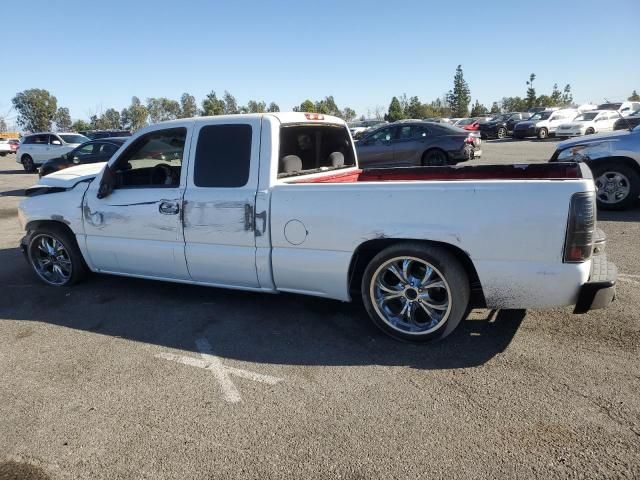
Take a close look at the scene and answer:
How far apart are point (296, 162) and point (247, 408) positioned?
7.56 ft

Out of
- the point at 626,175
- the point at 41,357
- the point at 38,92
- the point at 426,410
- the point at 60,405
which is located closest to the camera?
the point at 426,410

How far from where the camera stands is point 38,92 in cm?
6856

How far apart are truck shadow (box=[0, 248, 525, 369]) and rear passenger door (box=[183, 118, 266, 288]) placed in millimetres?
417

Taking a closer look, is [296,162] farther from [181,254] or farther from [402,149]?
[402,149]

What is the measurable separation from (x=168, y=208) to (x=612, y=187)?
23.6 feet

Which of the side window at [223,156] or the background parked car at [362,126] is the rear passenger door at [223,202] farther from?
the background parked car at [362,126]

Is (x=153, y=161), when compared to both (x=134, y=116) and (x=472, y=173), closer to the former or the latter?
(x=472, y=173)

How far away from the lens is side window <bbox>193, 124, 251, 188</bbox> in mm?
4078

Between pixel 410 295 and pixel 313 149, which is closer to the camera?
pixel 410 295

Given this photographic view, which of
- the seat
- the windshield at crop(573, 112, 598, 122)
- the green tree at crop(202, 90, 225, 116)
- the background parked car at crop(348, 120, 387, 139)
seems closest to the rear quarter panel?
the seat

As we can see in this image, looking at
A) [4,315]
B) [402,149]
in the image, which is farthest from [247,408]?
[402,149]

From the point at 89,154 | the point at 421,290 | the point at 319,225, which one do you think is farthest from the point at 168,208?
the point at 89,154

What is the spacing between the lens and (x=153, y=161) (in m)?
4.75

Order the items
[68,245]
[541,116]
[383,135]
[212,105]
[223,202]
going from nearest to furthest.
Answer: [223,202] < [68,245] < [383,135] < [541,116] < [212,105]
